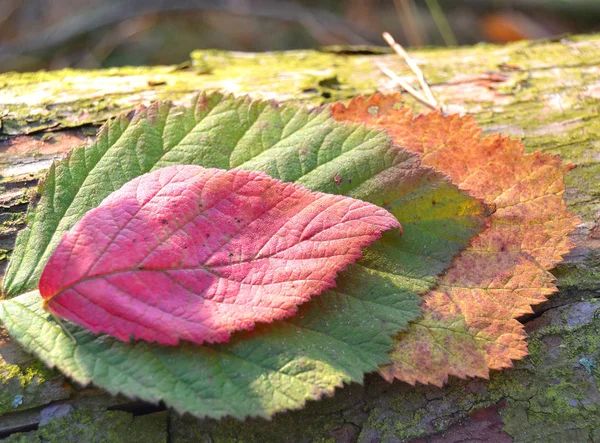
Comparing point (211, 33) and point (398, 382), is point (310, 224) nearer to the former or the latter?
point (398, 382)

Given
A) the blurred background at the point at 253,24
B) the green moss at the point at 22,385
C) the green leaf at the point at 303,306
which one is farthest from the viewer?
the blurred background at the point at 253,24

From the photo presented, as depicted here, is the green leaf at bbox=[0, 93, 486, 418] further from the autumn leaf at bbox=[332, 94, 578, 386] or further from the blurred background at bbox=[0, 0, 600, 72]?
the blurred background at bbox=[0, 0, 600, 72]

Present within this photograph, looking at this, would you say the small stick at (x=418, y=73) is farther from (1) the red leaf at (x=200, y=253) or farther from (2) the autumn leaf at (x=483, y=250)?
(1) the red leaf at (x=200, y=253)

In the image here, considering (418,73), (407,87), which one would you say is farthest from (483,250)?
(418,73)

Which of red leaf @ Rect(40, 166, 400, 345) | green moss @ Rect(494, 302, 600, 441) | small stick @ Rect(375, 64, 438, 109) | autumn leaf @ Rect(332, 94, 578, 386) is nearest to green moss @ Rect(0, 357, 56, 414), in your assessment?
red leaf @ Rect(40, 166, 400, 345)

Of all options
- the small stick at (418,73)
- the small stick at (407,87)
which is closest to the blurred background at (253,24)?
the small stick at (418,73)

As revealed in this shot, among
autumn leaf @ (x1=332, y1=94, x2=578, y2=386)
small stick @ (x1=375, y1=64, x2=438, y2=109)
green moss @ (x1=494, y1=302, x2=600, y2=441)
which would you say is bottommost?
green moss @ (x1=494, y1=302, x2=600, y2=441)
